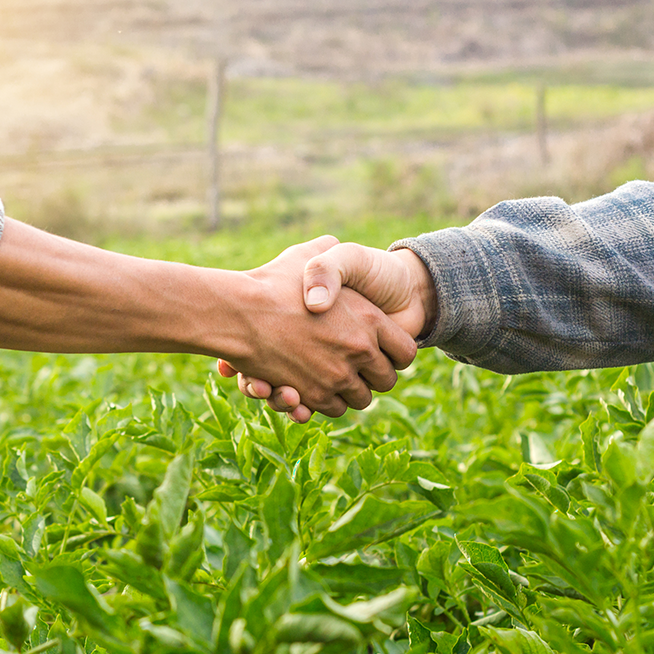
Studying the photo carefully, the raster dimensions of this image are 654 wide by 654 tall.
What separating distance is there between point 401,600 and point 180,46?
1686 cm

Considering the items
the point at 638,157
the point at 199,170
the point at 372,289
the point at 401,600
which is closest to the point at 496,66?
the point at 638,157

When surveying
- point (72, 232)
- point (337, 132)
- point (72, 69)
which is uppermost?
point (72, 69)

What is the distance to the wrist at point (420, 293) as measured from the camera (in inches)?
51.0

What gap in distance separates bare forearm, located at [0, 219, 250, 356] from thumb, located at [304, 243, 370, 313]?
0.14 metres

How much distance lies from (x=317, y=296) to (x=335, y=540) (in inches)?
31.5

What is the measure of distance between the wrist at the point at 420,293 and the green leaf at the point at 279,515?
2.92 ft

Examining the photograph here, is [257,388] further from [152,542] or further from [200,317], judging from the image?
[152,542]

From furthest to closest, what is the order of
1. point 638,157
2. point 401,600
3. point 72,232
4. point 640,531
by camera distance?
point 72,232, point 638,157, point 640,531, point 401,600

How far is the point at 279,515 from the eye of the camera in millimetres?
408

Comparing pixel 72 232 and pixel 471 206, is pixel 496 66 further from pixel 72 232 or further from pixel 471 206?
pixel 72 232

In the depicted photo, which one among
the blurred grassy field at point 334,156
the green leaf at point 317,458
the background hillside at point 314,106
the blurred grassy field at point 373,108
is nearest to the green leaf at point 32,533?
the green leaf at point 317,458

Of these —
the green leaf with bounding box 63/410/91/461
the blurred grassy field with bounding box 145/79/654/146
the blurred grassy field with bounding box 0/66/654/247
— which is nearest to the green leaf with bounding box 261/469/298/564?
the green leaf with bounding box 63/410/91/461

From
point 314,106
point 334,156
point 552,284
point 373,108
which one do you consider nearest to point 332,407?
point 552,284

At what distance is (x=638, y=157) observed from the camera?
983cm
